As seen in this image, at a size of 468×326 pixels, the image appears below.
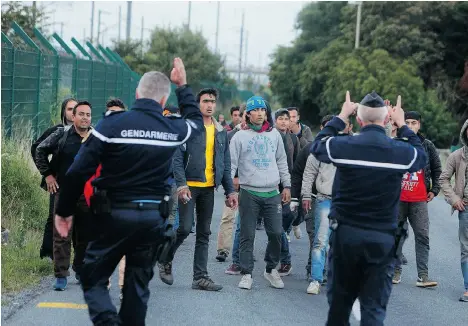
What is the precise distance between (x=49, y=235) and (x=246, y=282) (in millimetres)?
2200

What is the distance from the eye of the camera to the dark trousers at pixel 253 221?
10.3 m

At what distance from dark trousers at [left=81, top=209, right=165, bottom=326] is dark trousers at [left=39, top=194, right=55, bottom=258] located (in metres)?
3.62

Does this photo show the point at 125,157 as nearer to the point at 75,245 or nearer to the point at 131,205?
the point at 131,205

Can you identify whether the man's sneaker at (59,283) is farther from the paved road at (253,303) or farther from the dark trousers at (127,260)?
the dark trousers at (127,260)

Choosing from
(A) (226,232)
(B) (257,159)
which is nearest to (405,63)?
(A) (226,232)

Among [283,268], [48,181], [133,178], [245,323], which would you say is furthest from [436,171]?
[133,178]

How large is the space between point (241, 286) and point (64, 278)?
6.34 feet

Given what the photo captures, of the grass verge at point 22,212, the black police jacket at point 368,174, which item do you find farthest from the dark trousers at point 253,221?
the black police jacket at point 368,174

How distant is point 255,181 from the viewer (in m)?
10.3

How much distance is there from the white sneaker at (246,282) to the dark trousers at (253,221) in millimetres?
54

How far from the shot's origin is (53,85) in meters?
18.6

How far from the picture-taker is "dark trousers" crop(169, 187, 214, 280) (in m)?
9.95

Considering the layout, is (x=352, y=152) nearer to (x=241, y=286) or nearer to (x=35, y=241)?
(x=241, y=286)

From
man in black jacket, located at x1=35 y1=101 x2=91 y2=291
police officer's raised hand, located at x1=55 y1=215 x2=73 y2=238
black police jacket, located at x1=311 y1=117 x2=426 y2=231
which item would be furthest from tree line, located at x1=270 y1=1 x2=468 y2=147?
police officer's raised hand, located at x1=55 y1=215 x2=73 y2=238
